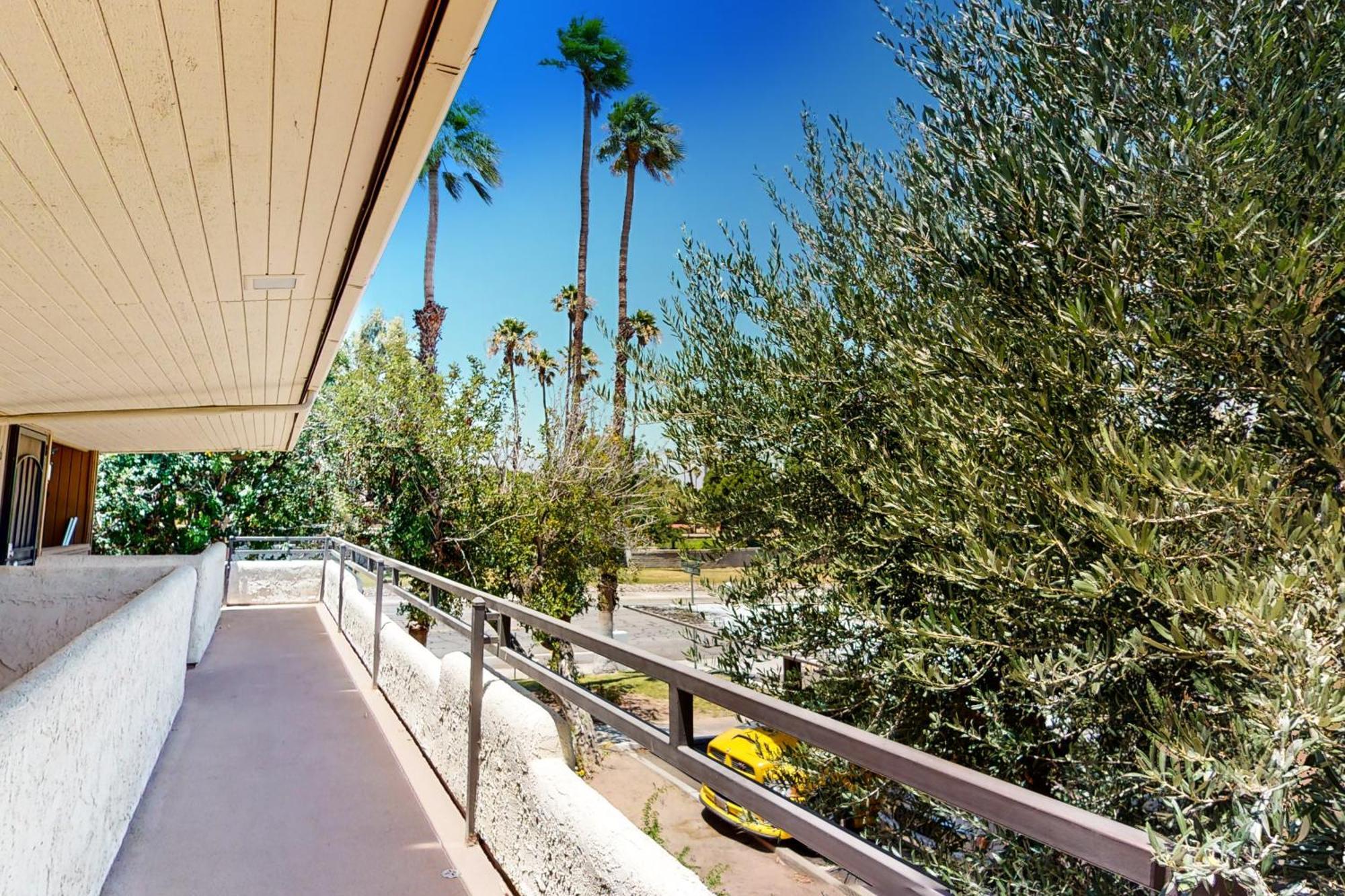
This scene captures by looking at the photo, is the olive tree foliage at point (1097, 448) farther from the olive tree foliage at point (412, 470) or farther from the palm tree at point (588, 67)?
the palm tree at point (588, 67)

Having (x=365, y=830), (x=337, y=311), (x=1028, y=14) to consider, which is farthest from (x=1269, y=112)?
→ (x=365, y=830)

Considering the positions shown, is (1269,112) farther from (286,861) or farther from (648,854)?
(286,861)

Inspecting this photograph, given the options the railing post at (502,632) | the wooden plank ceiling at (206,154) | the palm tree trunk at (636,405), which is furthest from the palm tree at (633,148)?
the railing post at (502,632)

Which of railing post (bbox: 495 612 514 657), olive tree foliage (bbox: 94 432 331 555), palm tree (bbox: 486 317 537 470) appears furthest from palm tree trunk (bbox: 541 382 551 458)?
palm tree (bbox: 486 317 537 470)

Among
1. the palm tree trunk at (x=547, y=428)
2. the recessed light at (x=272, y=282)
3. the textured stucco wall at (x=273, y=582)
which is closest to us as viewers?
the recessed light at (x=272, y=282)

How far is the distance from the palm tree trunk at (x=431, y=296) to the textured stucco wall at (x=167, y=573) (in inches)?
433

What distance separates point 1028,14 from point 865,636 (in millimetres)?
3435

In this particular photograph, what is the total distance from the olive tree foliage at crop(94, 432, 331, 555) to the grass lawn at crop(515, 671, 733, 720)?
5090mm

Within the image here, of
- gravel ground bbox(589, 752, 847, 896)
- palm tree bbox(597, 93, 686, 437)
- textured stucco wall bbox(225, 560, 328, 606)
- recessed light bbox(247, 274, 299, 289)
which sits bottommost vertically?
gravel ground bbox(589, 752, 847, 896)

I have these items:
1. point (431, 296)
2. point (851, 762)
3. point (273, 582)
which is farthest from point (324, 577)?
point (431, 296)

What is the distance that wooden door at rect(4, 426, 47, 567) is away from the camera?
812 centimetres

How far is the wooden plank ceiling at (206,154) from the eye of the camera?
5.32 ft

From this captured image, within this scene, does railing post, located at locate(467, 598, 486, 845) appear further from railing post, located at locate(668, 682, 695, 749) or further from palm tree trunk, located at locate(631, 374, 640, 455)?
palm tree trunk, located at locate(631, 374, 640, 455)

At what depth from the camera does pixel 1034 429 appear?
11.1 ft
